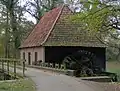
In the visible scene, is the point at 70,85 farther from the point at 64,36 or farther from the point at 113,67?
the point at 113,67

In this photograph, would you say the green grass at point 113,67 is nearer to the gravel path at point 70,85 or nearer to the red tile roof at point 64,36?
the red tile roof at point 64,36

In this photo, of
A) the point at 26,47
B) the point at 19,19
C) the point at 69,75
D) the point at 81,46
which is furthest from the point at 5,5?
the point at 69,75

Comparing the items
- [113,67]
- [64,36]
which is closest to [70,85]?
[64,36]

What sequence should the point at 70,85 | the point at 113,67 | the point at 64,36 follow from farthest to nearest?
the point at 113,67
the point at 64,36
the point at 70,85

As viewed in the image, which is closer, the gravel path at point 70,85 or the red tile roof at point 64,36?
the gravel path at point 70,85

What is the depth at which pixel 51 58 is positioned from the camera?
31.0 metres

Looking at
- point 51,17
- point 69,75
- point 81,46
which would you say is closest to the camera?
point 69,75

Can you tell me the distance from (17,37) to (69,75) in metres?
30.0

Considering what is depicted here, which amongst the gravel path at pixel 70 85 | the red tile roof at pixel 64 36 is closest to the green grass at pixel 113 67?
the red tile roof at pixel 64 36

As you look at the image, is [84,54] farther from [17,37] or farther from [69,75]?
[17,37]

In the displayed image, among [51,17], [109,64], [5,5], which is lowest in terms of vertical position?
[109,64]

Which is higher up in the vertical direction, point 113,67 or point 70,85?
point 70,85

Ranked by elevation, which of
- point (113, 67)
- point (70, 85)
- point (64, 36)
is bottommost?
point (113, 67)

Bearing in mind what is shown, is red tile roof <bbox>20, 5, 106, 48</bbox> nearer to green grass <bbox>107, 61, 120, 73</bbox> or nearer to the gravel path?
green grass <bbox>107, 61, 120, 73</bbox>
